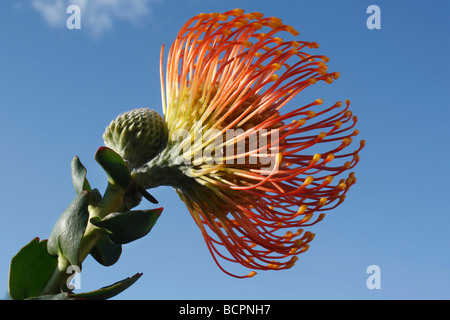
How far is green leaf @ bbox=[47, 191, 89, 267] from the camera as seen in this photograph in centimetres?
230

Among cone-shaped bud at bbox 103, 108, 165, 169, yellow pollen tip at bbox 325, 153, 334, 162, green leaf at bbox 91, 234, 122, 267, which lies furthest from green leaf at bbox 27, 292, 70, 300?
yellow pollen tip at bbox 325, 153, 334, 162

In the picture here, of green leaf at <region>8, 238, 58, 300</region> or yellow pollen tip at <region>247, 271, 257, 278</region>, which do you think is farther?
yellow pollen tip at <region>247, 271, 257, 278</region>

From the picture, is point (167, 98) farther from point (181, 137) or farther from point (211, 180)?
point (211, 180)

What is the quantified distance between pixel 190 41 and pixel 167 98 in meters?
0.38

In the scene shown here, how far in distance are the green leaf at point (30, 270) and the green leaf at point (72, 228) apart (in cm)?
21

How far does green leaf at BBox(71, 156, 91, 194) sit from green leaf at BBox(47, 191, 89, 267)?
21 cm

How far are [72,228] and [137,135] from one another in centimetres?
63

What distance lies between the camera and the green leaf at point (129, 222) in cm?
238

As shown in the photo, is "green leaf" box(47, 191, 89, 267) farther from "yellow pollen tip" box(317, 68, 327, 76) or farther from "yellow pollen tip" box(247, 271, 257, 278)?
"yellow pollen tip" box(317, 68, 327, 76)

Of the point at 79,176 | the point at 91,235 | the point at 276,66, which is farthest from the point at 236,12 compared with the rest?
the point at 91,235

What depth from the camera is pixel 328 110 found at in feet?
9.19

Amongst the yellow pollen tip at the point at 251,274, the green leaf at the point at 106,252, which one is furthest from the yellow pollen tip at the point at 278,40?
the green leaf at the point at 106,252

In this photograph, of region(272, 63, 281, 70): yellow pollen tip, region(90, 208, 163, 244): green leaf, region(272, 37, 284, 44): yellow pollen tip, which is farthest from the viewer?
region(272, 37, 284, 44): yellow pollen tip
